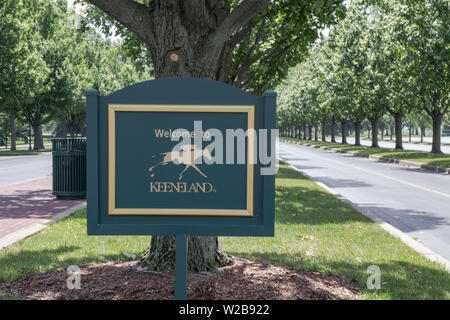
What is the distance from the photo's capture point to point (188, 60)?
451 centimetres

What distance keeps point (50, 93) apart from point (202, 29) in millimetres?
39608

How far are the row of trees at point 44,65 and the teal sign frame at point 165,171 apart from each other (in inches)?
831

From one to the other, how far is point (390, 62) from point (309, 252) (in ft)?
83.0

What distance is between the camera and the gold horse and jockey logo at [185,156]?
11.3 ft

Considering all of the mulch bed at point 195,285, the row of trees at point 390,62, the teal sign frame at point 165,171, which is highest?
the row of trees at point 390,62

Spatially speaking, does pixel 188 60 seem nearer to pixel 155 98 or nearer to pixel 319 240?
pixel 155 98

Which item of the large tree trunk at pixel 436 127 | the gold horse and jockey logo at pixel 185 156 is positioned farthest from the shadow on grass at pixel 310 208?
the large tree trunk at pixel 436 127

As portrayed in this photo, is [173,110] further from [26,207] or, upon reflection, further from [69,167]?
[69,167]

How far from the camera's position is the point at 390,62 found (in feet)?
93.9

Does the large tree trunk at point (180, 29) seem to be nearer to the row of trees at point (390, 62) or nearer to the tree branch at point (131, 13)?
the tree branch at point (131, 13)

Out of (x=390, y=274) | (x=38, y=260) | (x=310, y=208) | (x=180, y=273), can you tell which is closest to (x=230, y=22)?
(x=180, y=273)

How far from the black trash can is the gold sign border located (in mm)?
7648

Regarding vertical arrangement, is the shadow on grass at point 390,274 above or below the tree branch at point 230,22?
below
